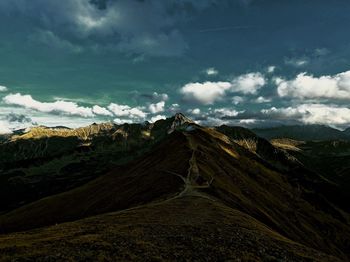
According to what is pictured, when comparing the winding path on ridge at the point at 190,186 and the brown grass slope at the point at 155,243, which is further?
the winding path on ridge at the point at 190,186

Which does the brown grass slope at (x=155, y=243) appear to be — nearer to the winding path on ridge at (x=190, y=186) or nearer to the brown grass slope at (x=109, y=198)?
the winding path on ridge at (x=190, y=186)

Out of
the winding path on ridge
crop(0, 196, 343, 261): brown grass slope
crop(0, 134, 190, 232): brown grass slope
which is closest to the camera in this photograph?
crop(0, 196, 343, 261): brown grass slope

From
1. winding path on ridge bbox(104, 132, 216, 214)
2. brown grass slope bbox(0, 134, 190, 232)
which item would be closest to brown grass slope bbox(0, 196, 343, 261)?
winding path on ridge bbox(104, 132, 216, 214)

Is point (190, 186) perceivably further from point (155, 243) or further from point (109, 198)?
point (155, 243)

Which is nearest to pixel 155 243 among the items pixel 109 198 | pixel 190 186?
pixel 190 186

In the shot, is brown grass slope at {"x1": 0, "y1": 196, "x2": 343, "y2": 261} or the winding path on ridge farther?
the winding path on ridge

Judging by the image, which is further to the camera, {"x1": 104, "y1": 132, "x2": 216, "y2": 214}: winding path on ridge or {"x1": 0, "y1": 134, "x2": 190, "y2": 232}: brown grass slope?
{"x1": 0, "y1": 134, "x2": 190, "y2": 232}: brown grass slope

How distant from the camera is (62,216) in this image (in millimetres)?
151750

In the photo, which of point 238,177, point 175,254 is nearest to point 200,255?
point 175,254

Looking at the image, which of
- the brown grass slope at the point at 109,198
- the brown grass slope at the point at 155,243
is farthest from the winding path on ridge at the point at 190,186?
the brown grass slope at the point at 155,243

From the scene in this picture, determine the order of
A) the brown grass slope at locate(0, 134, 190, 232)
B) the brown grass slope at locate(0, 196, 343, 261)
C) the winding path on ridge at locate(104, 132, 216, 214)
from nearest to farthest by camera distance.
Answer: the brown grass slope at locate(0, 196, 343, 261)
the winding path on ridge at locate(104, 132, 216, 214)
the brown grass slope at locate(0, 134, 190, 232)

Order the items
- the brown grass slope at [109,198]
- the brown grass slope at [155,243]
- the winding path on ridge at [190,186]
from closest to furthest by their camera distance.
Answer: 1. the brown grass slope at [155,243]
2. the winding path on ridge at [190,186]
3. the brown grass slope at [109,198]

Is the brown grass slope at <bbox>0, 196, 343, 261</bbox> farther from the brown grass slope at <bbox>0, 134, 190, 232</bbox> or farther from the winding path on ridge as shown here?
the brown grass slope at <bbox>0, 134, 190, 232</bbox>

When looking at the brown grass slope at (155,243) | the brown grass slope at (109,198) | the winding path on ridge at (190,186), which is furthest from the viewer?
the brown grass slope at (109,198)
